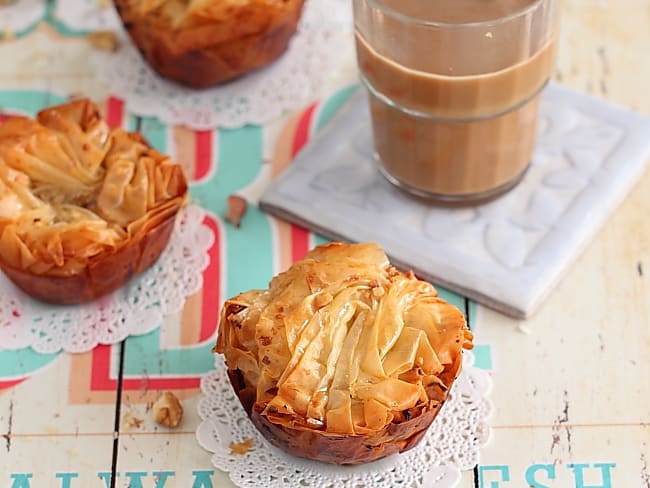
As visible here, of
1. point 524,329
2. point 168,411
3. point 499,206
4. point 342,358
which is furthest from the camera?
point 499,206

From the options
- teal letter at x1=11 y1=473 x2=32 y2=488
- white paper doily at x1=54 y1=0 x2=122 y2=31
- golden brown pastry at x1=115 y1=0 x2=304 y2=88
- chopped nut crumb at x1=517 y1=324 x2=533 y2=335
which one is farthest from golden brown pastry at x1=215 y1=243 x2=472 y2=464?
white paper doily at x1=54 y1=0 x2=122 y2=31

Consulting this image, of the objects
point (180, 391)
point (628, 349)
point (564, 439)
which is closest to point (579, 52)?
point (628, 349)

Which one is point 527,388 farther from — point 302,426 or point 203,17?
point 203,17

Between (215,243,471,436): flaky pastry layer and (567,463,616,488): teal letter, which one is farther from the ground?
(215,243,471,436): flaky pastry layer

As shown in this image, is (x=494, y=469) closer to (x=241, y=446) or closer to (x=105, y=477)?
(x=241, y=446)

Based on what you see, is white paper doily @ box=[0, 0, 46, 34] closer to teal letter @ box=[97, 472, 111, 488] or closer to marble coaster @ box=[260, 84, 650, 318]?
marble coaster @ box=[260, 84, 650, 318]

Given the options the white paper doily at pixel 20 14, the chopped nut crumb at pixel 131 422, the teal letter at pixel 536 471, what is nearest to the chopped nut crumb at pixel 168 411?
the chopped nut crumb at pixel 131 422

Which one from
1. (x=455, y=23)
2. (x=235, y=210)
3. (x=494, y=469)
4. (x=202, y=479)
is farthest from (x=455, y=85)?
(x=202, y=479)

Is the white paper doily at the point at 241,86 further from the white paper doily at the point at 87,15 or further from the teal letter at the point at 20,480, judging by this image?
the teal letter at the point at 20,480
